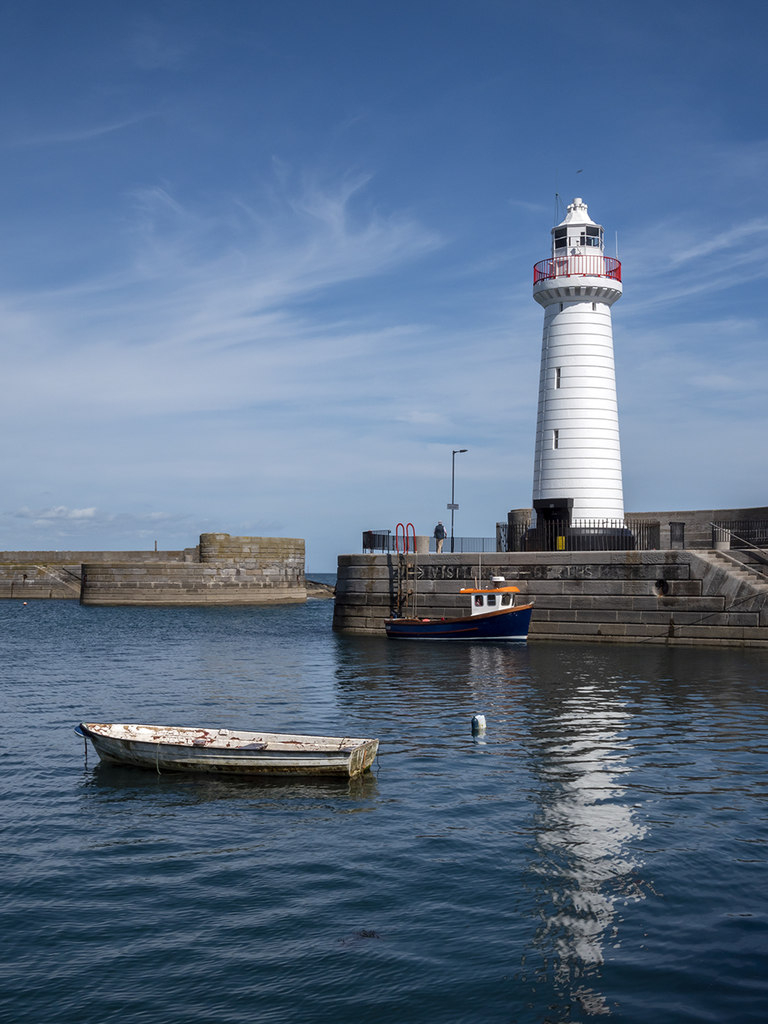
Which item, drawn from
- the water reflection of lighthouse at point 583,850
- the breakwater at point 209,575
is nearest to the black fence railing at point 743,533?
the water reflection of lighthouse at point 583,850

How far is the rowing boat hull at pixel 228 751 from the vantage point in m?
15.9

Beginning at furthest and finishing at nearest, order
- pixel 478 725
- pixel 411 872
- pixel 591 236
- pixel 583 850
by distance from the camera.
Answer: pixel 591 236, pixel 478 725, pixel 583 850, pixel 411 872

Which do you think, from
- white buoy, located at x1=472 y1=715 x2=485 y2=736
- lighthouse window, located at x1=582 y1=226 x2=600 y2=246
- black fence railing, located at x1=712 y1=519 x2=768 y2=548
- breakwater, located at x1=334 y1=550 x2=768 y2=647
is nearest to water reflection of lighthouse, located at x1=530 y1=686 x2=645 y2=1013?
white buoy, located at x1=472 y1=715 x2=485 y2=736

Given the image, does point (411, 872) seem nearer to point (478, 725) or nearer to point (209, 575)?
point (478, 725)

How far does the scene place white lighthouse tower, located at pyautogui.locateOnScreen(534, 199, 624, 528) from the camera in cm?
3719

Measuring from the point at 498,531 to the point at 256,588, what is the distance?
3691 centimetres

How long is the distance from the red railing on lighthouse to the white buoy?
23593 millimetres

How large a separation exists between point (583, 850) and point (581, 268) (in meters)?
29.8

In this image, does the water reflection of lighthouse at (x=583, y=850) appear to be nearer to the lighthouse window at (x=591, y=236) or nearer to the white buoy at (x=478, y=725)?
the white buoy at (x=478, y=725)

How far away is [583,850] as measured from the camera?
39.8ft

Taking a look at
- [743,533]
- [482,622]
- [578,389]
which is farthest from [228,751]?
[743,533]

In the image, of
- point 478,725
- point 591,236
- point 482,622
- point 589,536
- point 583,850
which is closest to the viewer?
point 583,850

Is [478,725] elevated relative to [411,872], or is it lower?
elevated

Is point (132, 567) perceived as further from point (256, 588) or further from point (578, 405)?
point (578, 405)
